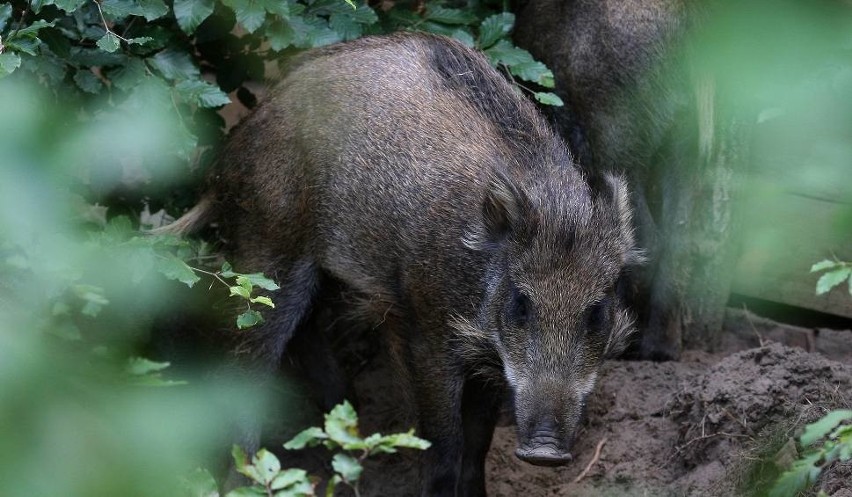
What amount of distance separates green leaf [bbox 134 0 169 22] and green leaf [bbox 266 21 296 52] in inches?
18.6

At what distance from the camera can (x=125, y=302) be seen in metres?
4.05

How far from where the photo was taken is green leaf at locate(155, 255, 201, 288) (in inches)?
134

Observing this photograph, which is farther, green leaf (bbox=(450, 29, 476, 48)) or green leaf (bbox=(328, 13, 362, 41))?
green leaf (bbox=(450, 29, 476, 48))

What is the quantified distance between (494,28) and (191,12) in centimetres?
138

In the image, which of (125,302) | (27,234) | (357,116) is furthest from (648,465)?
(27,234)

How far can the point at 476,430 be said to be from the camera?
453cm

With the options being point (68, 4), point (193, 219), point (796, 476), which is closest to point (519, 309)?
point (193, 219)

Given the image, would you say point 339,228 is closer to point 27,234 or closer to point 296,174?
point 296,174

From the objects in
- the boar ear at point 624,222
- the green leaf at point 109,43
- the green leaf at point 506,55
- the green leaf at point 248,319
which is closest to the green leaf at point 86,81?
the green leaf at point 109,43

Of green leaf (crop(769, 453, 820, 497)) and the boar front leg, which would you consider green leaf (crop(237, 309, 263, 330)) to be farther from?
green leaf (crop(769, 453, 820, 497))

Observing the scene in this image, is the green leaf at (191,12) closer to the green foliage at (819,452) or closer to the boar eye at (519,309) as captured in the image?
the boar eye at (519,309)

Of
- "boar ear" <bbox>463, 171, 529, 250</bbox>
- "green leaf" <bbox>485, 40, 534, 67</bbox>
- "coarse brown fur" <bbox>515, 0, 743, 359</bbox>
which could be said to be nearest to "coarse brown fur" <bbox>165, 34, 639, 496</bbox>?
"boar ear" <bbox>463, 171, 529, 250</bbox>

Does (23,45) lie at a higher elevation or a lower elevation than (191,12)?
higher

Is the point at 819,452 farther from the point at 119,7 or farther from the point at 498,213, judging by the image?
the point at 119,7
